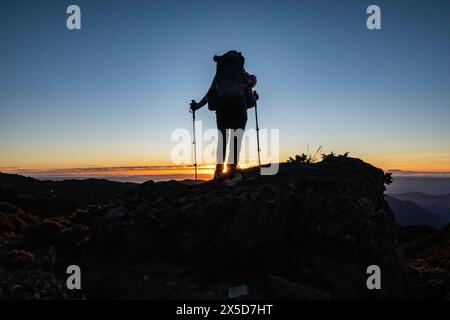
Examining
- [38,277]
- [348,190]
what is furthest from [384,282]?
[38,277]

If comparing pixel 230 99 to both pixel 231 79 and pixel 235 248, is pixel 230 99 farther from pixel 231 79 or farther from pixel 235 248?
pixel 235 248

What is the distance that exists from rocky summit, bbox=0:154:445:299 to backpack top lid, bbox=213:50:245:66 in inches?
142

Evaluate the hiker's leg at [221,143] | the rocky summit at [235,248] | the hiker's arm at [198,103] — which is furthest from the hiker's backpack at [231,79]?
the rocky summit at [235,248]

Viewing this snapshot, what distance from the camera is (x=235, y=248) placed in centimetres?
823

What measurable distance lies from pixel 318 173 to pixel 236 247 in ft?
12.8

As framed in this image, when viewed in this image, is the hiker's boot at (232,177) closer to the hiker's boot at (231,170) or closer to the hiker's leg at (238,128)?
the hiker's boot at (231,170)

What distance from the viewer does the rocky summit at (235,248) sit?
731 cm

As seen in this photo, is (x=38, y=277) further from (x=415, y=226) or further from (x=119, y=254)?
(x=415, y=226)

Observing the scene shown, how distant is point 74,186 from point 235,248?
78.2m

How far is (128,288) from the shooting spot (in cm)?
750

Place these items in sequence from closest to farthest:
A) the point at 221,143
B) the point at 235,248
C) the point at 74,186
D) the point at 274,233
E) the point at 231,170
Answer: the point at 235,248 < the point at 274,233 < the point at 231,170 < the point at 221,143 < the point at 74,186

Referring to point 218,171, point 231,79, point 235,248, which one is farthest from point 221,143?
A: point 235,248

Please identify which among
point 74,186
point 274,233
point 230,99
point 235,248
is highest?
point 230,99

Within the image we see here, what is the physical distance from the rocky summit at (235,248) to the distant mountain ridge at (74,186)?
57215 millimetres
